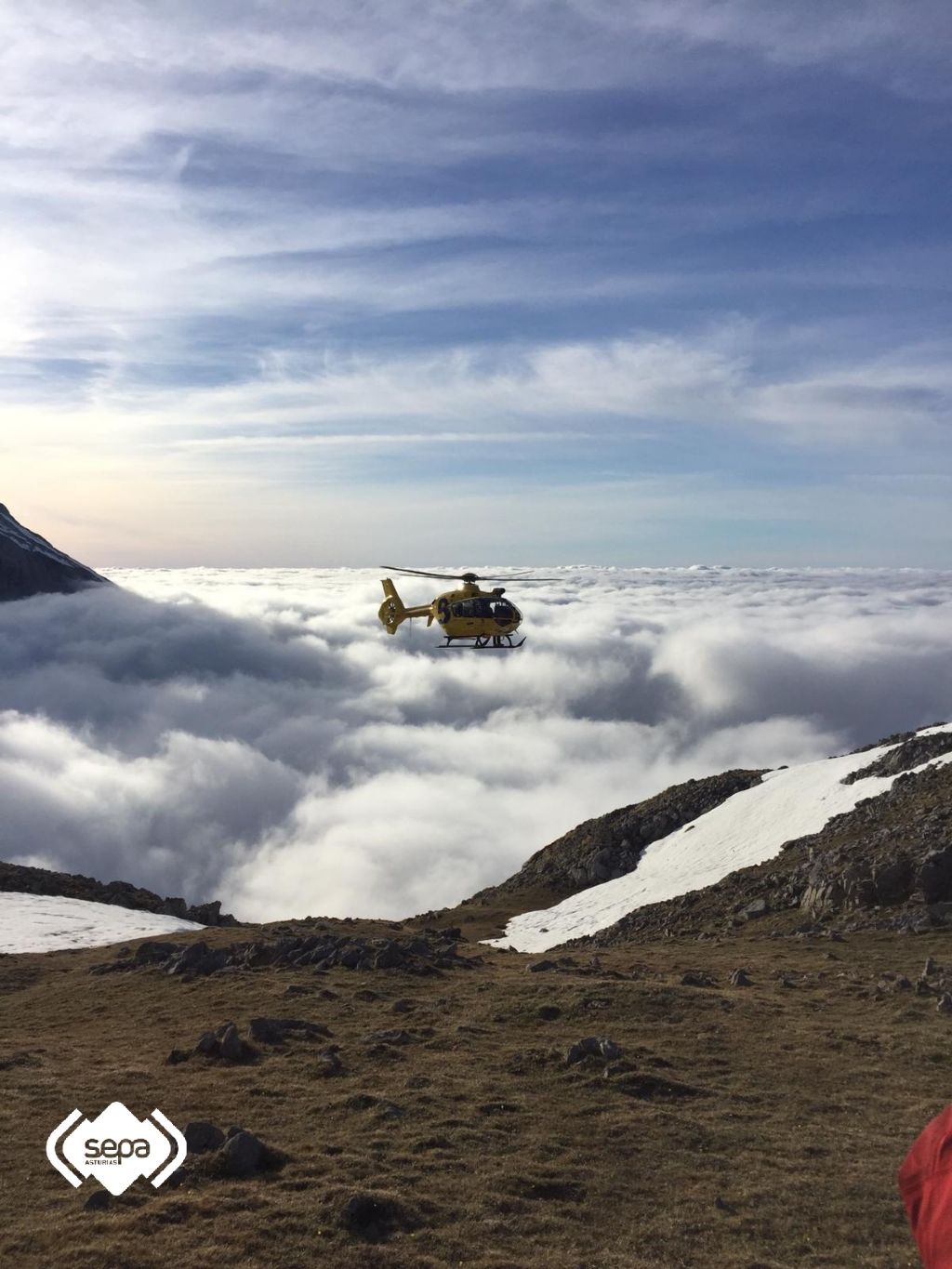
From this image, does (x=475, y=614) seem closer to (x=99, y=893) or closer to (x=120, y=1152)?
(x=99, y=893)

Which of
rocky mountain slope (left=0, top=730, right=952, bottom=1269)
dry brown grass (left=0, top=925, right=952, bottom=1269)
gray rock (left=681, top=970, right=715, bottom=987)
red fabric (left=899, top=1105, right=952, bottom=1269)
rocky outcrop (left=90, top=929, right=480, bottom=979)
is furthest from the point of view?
rocky outcrop (left=90, top=929, right=480, bottom=979)

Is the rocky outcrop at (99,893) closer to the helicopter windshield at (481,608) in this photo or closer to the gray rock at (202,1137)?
the helicopter windshield at (481,608)

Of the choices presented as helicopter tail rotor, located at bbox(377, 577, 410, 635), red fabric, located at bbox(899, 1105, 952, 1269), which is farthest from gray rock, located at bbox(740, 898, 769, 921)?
red fabric, located at bbox(899, 1105, 952, 1269)

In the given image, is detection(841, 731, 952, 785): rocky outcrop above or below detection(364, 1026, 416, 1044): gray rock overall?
above

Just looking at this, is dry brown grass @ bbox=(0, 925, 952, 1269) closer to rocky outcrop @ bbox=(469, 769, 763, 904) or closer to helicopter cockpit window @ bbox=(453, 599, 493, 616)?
helicopter cockpit window @ bbox=(453, 599, 493, 616)

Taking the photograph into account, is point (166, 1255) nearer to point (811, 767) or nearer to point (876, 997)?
point (876, 997)

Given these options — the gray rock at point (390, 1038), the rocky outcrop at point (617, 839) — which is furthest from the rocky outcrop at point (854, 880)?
the gray rock at point (390, 1038)

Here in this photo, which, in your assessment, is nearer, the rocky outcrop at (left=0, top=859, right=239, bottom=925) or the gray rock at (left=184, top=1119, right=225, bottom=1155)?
the gray rock at (left=184, top=1119, right=225, bottom=1155)
